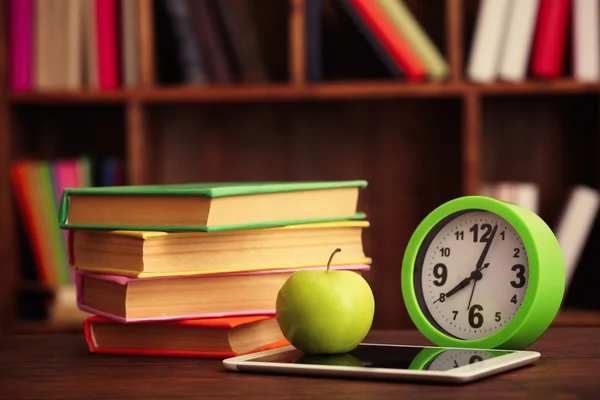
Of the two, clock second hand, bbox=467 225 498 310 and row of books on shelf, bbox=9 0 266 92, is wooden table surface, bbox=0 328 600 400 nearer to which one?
clock second hand, bbox=467 225 498 310

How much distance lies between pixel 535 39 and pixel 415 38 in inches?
11.6

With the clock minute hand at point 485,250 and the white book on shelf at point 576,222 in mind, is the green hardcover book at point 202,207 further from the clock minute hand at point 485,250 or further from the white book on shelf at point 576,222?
the white book on shelf at point 576,222

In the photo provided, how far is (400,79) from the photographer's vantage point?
2404 mm

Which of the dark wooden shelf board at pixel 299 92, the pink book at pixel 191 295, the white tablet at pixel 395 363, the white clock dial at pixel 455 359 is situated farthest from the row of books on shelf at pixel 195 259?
the dark wooden shelf board at pixel 299 92

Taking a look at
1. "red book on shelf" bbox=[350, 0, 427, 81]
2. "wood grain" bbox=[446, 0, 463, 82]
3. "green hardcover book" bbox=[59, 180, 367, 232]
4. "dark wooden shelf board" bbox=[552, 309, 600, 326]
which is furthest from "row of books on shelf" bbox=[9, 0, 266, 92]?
"green hardcover book" bbox=[59, 180, 367, 232]

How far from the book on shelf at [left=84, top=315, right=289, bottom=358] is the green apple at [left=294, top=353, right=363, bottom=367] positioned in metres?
0.11

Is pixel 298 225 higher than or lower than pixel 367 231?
higher

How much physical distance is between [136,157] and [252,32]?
18.4 inches

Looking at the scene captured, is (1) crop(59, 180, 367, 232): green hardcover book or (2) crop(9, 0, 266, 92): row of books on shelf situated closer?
(1) crop(59, 180, 367, 232): green hardcover book

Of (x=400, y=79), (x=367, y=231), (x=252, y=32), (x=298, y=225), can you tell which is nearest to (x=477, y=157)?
(x=400, y=79)

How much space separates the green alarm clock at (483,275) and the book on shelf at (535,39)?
135 cm

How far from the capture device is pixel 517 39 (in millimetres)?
2367

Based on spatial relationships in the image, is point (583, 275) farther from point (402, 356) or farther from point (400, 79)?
point (402, 356)

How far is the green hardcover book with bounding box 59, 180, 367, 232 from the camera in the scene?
3.44 ft
